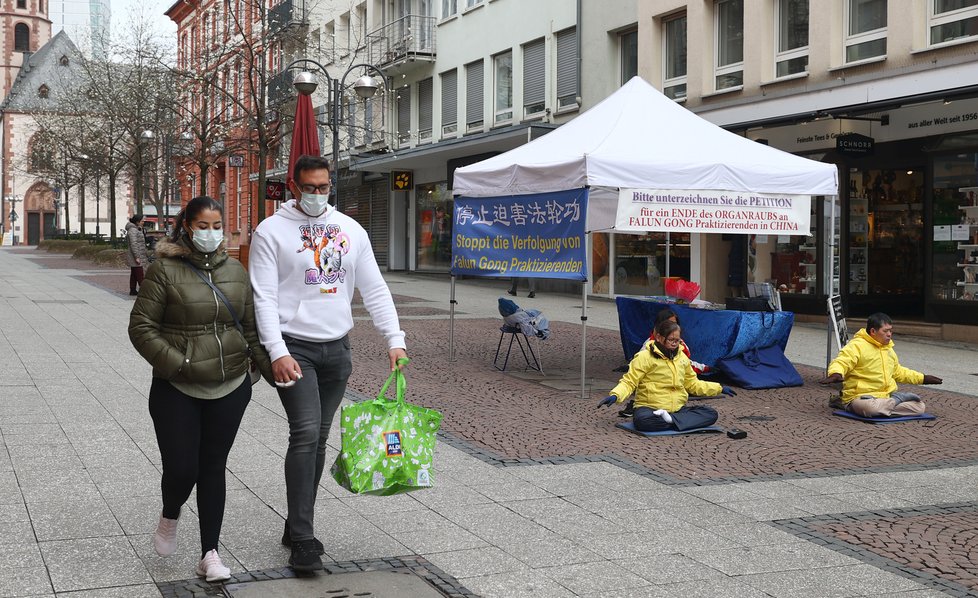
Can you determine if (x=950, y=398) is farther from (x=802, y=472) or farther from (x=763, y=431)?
(x=802, y=472)

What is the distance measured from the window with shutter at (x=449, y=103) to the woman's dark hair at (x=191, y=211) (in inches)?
1118

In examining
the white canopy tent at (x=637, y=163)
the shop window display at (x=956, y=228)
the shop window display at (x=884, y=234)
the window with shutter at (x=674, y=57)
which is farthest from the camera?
the window with shutter at (x=674, y=57)

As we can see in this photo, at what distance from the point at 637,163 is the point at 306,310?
652 cm

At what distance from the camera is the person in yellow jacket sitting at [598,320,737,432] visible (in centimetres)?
883

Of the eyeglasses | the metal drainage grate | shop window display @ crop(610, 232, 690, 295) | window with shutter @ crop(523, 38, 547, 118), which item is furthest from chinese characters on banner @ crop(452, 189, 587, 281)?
window with shutter @ crop(523, 38, 547, 118)

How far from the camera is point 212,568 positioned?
4754 millimetres

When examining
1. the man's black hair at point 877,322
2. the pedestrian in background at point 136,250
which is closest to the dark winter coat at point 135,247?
the pedestrian in background at point 136,250

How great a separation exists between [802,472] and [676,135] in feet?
17.3

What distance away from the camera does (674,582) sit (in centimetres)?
497

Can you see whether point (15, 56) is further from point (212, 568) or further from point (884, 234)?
point (212, 568)

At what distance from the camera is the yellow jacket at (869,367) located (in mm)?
9742

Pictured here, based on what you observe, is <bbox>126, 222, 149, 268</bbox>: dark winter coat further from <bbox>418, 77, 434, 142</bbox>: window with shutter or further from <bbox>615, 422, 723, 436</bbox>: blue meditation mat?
<bbox>615, 422, 723, 436</bbox>: blue meditation mat

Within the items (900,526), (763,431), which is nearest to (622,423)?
(763,431)

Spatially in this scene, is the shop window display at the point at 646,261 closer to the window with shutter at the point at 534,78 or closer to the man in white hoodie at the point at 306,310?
the window with shutter at the point at 534,78
